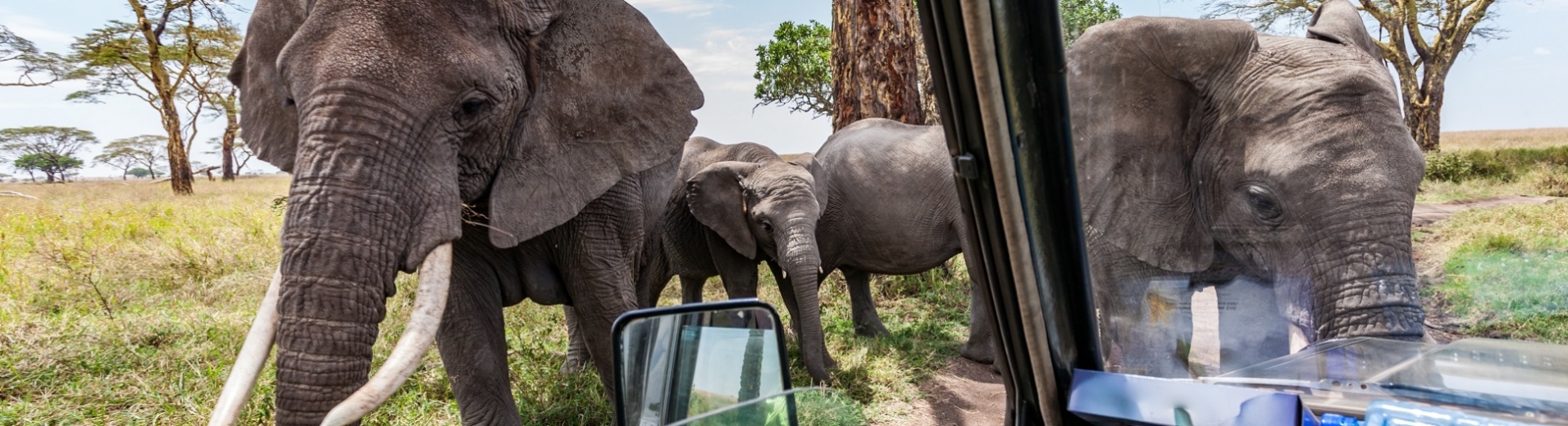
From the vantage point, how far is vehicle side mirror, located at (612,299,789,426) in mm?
1689

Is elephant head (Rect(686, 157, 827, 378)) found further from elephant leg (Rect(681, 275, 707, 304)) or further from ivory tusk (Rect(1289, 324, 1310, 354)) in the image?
ivory tusk (Rect(1289, 324, 1310, 354))

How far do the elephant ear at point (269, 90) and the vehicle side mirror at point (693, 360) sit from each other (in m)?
2.28

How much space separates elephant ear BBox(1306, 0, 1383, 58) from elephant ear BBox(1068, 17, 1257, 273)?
0.35 feet

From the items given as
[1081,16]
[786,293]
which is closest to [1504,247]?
[1081,16]

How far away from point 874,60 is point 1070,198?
7.84 meters

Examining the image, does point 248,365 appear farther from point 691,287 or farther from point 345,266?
point 691,287

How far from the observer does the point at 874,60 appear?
347 inches

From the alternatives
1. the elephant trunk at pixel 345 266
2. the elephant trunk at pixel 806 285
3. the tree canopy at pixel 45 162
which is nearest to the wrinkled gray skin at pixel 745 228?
the elephant trunk at pixel 806 285

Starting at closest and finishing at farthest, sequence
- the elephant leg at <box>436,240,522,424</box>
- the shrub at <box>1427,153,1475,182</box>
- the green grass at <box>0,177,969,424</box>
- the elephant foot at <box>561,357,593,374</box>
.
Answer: the shrub at <box>1427,153,1475,182</box>
the elephant leg at <box>436,240,522,424</box>
the green grass at <box>0,177,969,424</box>
the elephant foot at <box>561,357,593,374</box>

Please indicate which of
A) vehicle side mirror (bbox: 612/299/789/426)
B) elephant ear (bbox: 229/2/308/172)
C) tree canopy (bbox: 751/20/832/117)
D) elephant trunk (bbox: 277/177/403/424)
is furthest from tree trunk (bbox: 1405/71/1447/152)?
tree canopy (bbox: 751/20/832/117)

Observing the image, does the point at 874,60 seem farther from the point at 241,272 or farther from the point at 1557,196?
the point at 1557,196

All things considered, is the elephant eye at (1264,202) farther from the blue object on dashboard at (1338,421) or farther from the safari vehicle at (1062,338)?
the blue object on dashboard at (1338,421)

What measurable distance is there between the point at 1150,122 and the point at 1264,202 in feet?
1.04

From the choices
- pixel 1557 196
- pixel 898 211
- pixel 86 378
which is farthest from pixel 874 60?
pixel 1557 196
